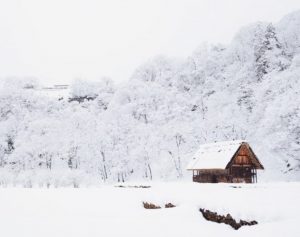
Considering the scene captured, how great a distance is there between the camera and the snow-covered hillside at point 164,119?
1891 inches

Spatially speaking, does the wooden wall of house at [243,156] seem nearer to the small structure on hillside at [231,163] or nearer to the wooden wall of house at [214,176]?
the small structure on hillside at [231,163]


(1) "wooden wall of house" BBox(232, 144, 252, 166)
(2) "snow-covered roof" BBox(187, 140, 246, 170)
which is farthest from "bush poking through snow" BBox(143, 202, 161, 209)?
(1) "wooden wall of house" BBox(232, 144, 252, 166)

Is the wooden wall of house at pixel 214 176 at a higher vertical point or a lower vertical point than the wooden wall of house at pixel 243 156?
lower

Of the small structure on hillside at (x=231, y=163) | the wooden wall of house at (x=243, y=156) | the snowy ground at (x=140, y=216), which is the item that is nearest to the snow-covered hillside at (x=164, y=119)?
the small structure on hillside at (x=231, y=163)

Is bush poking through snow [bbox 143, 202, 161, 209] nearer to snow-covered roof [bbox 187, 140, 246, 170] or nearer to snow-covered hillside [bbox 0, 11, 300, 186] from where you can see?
snow-covered roof [bbox 187, 140, 246, 170]

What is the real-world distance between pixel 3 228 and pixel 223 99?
47.0 m

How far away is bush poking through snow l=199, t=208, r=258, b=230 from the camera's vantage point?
14.1 m

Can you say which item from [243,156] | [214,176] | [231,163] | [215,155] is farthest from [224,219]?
[214,176]

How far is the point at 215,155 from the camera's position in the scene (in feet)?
118

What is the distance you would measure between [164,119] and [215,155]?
19.5 m

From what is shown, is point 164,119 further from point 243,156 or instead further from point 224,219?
point 224,219

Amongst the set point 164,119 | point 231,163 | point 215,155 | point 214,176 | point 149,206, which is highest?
point 164,119

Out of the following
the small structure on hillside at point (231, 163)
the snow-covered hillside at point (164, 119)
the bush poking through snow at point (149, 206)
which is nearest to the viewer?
the bush poking through snow at point (149, 206)

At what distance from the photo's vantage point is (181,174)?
47.9 meters
